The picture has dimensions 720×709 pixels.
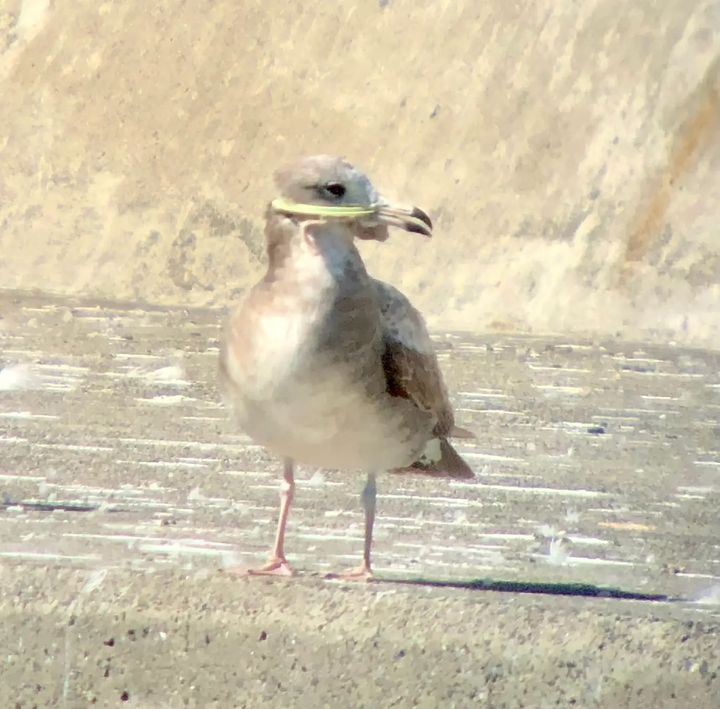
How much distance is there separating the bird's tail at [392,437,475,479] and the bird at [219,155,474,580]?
0.37 feet

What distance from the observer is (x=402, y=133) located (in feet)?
7.06

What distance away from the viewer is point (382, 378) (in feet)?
3.10

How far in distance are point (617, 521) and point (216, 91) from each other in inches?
48.8

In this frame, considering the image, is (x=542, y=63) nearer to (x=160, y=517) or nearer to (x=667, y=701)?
(x=160, y=517)

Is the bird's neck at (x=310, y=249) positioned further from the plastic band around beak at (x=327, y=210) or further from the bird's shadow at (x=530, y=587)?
the bird's shadow at (x=530, y=587)

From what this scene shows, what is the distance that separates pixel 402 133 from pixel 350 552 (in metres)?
1.21

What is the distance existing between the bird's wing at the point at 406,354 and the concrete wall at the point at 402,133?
1088mm

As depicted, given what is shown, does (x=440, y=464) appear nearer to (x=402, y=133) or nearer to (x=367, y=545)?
(x=367, y=545)

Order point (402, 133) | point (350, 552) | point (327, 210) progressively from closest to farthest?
1. point (327, 210)
2. point (350, 552)
3. point (402, 133)

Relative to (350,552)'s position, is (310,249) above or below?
above

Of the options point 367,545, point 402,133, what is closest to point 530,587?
point 367,545

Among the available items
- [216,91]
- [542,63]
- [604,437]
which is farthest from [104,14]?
[604,437]

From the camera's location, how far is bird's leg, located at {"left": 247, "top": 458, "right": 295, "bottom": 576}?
912 millimetres

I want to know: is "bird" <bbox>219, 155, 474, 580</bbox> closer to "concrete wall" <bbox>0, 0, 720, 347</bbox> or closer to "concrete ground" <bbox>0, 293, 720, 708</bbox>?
"concrete ground" <bbox>0, 293, 720, 708</bbox>
